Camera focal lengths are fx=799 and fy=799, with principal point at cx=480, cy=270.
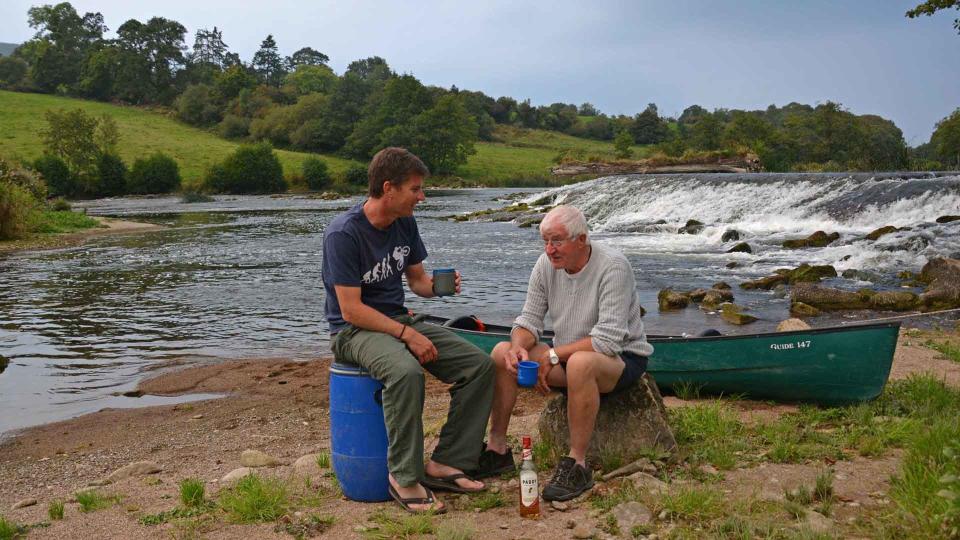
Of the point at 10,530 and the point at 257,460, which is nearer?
the point at 10,530

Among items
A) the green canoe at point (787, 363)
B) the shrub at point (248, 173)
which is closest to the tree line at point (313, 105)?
the shrub at point (248, 173)

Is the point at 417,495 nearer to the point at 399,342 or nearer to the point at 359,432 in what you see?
the point at 359,432

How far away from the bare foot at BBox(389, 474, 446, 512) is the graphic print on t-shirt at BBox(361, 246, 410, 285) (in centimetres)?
130

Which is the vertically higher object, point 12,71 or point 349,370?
point 12,71

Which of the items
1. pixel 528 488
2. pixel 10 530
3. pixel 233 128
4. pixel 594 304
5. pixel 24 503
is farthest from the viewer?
pixel 233 128

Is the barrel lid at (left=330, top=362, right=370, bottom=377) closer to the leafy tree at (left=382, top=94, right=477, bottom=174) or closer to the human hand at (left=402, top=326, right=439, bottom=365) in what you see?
the human hand at (left=402, top=326, right=439, bottom=365)

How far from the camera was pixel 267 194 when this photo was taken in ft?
270

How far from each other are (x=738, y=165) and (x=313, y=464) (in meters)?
45.8

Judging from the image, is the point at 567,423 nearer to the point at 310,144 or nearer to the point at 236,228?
the point at 236,228

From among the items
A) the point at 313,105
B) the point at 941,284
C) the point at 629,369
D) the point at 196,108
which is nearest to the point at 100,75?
the point at 196,108

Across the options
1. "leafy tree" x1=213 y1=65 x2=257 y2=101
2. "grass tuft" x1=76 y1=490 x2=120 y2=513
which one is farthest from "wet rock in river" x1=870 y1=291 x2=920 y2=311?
"leafy tree" x1=213 y1=65 x2=257 y2=101

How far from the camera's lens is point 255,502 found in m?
5.03

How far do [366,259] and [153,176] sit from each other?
78.2 m

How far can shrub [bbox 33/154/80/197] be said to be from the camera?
70.3 meters
